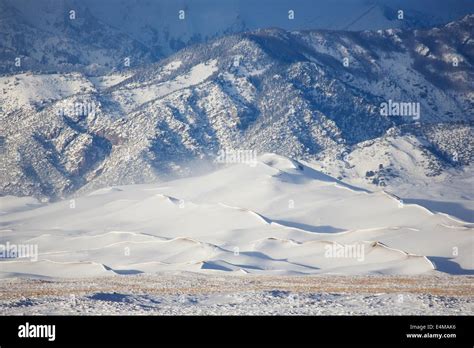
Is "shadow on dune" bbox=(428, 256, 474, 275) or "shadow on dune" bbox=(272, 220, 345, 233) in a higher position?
"shadow on dune" bbox=(272, 220, 345, 233)

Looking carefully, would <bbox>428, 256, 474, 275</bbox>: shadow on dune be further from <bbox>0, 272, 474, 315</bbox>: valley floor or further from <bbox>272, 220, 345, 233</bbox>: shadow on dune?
<bbox>272, 220, 345, 233</bbox>: shadow on dune

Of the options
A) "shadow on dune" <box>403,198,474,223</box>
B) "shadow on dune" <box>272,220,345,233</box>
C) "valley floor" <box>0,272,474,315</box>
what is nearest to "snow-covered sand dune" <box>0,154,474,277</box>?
"shadow on dune" <box>272,220,345,233</box>

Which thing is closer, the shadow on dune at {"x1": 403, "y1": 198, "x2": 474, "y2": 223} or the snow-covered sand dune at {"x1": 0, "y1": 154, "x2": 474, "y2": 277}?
the snow-covered sand dune at {"x1": 0, "y1": 154, "x2": 474, "y2": 277}

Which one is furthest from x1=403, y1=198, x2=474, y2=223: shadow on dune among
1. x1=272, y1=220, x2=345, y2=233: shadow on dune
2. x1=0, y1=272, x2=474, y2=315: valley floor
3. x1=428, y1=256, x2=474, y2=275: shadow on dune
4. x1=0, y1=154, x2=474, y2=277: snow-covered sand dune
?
x1=0, y1=272, x2=474, y2=315: valley floor

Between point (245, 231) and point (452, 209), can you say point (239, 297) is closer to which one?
point (245, 231)

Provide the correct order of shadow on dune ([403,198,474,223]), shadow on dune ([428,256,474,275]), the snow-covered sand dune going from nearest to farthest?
shadow on dune ([428,256,474,275]) < the snow-covered sand dune < shadow on dune ([403,198,474,223])

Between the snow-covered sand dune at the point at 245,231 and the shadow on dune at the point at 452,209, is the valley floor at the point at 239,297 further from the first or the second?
the shadow on dune at the point at 452,209

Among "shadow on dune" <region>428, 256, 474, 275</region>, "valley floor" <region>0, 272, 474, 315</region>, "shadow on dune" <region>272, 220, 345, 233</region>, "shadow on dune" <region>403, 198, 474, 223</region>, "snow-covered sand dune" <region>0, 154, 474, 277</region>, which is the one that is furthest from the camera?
"shadow on dune" <region>403, 198, 474, 223</region>

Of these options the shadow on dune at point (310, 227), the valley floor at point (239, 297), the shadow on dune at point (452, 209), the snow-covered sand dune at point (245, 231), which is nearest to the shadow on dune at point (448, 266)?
the snow-covered sand dune at point (245, 231)
